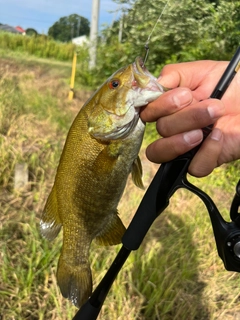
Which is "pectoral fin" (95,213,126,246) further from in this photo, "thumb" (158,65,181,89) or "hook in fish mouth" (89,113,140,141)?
"thumb" (158,65,181,89)

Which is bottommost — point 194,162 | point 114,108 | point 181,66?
point 194,162

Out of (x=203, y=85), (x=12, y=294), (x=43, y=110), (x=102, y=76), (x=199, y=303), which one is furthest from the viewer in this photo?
(x=102, y=76)

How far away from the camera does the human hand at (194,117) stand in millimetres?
1016

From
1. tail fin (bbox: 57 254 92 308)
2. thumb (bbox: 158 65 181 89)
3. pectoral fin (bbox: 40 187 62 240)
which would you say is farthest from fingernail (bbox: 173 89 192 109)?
tail fin (bbox: 57 254 92 308)

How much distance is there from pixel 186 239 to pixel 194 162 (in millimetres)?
1766

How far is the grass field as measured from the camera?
6.94 feet

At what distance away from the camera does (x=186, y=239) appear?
280 cm

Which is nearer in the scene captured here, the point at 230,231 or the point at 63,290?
the point at 230,231

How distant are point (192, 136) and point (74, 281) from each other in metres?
0.66

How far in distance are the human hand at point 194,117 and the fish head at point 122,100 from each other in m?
0.04

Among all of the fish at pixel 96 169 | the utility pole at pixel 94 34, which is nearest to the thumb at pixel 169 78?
the fish at pixel 96 169

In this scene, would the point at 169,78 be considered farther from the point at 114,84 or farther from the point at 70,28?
the point at 70,28

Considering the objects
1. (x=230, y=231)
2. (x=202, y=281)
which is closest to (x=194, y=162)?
(x=230, y=231)

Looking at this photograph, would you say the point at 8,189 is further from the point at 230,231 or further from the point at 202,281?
the point at 230,231
